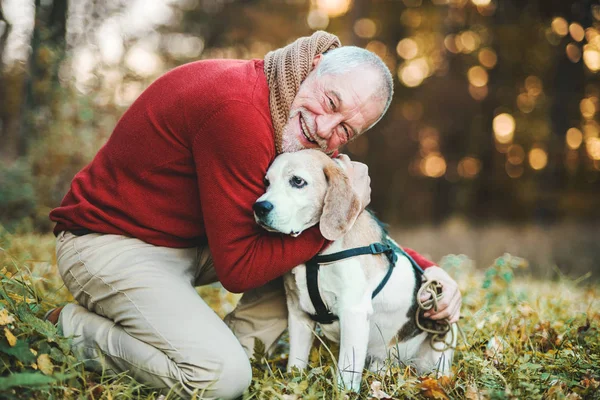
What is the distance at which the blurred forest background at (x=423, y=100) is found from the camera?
8.45 m

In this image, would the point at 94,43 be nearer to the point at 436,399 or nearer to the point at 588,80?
the point at 436,399

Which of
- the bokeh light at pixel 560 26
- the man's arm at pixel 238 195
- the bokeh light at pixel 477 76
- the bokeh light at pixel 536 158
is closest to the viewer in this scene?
the man's arm at pixel 238 195

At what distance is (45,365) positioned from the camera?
7.91 feet

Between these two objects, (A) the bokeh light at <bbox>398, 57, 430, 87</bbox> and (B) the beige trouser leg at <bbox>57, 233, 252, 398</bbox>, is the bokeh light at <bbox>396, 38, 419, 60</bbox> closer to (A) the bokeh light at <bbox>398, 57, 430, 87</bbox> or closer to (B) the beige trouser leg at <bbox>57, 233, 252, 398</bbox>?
(A) the bokeh light at <bbox>398, 57, 430, 87</bbox>

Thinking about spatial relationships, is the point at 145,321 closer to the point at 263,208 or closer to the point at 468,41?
the point at 263,208

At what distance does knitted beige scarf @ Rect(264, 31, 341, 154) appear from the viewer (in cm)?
289

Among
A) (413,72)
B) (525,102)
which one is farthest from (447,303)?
(413,72)

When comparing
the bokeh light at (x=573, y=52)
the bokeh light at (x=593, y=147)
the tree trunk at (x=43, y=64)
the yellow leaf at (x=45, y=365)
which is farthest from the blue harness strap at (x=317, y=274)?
the bokeh light at (x=593, y=147)

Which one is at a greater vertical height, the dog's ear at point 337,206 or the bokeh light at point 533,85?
the bokeh light at point 533,85

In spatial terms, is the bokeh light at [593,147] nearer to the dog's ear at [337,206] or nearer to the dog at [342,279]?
the dog at [342,279]

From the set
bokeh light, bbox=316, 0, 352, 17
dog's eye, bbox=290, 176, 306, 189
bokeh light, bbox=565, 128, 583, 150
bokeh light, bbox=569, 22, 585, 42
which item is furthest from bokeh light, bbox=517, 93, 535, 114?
dog's eye, bbox=290, 176, 306, 189

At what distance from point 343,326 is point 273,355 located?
0.98 metres

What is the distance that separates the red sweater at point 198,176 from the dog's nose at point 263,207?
8 cm

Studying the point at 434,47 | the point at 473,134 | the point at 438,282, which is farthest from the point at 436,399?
the point at 434,47
